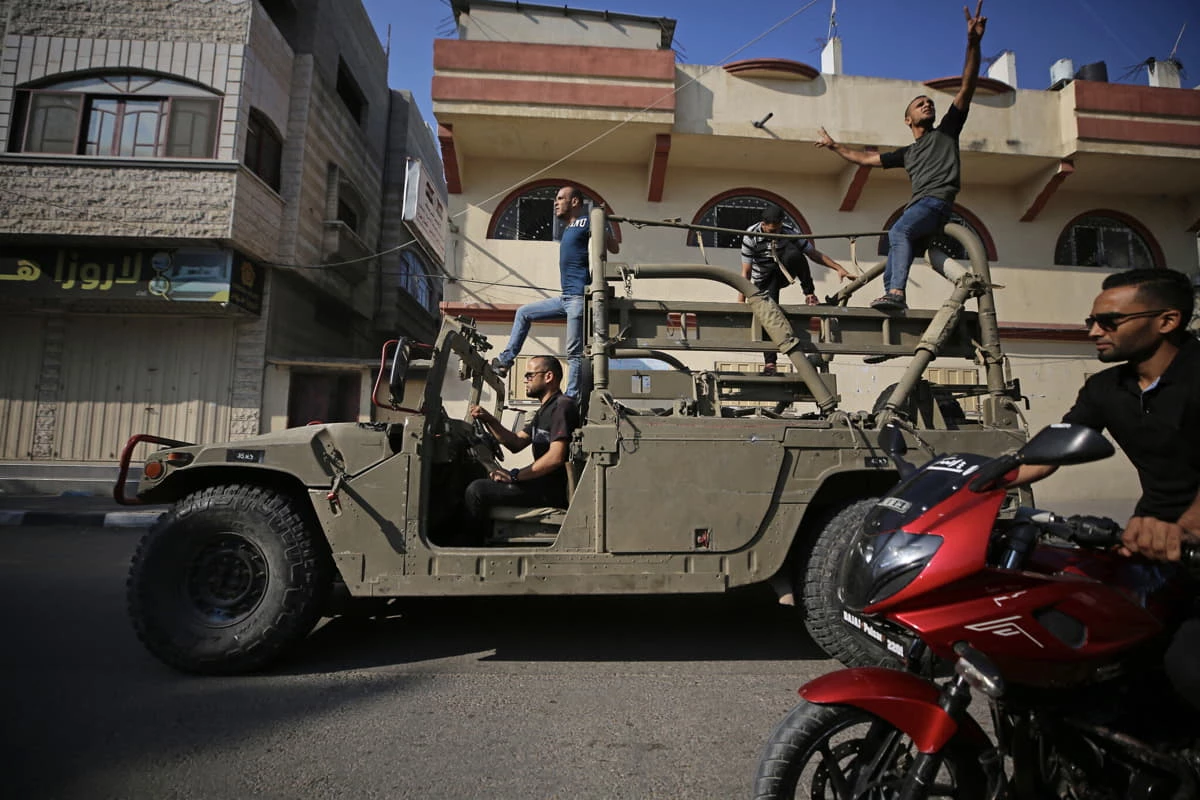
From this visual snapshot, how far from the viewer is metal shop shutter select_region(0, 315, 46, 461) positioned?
33.7 ft

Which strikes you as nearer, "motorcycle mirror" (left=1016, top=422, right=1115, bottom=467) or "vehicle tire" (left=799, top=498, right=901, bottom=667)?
"motorcycle mirror" (left=1016, top=422, right=1115, bottom=467)

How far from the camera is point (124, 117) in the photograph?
10.0m

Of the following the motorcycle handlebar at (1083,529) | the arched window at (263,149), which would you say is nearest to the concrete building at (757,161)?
the arched window at (263,149)

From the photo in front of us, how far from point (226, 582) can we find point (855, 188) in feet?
34.9

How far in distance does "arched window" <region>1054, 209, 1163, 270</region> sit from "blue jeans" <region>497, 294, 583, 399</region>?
36.5 feet

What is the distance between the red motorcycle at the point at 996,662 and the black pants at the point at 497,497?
2070 millimetres

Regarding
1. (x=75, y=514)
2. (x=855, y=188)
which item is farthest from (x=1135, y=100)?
(x=75, y=514)

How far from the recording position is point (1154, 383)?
1.83 meters

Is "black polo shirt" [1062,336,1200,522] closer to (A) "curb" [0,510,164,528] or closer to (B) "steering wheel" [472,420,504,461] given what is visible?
(B) "steering wheel" [472,420,504,461]

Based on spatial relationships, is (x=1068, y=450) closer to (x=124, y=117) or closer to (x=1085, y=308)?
(x=1085, y=308)

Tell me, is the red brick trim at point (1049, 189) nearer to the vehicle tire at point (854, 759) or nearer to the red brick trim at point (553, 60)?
the red brick trim at point (553, 60)

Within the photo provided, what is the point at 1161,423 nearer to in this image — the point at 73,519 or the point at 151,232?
the point at 73,519

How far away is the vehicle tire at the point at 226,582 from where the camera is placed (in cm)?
298

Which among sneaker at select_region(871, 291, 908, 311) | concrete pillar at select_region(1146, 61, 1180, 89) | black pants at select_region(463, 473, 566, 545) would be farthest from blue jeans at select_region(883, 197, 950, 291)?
concrete pillar at select_region(1146, 61, 1180, 89)
